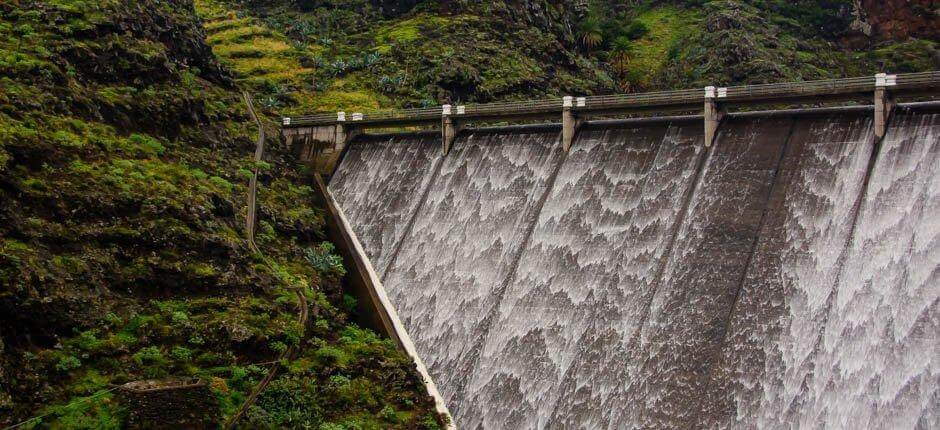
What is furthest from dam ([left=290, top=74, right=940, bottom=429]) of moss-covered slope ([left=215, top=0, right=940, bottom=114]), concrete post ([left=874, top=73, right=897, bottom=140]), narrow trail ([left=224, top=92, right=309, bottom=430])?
moss-covered slope ([left=215, top=0, right=940, bottom=114])

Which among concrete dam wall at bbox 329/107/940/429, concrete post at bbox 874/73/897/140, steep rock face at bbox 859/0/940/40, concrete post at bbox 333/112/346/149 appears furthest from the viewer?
steep rock face at bbox 859/0/940/40

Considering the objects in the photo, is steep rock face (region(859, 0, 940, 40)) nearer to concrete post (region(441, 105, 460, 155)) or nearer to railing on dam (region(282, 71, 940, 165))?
railing on dam (region(282, 71, 940, 165))

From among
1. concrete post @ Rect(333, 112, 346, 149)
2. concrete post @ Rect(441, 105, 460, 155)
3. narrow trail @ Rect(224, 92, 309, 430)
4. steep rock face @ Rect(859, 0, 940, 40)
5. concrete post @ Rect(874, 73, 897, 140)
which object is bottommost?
narrow trail @ Rect(224, 92, 309, 430)

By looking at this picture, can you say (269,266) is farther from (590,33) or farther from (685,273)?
(590,33)

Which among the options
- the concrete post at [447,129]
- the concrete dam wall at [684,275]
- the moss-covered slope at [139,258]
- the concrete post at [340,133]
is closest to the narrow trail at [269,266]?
the moss-covered slope at [139,258]

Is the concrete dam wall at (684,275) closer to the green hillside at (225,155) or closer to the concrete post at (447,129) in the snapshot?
the concrete post at (447,129)

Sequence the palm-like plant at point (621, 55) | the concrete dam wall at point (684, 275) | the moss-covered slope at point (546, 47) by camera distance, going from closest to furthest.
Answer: the concrete dam wall at point (684, 275), the moss-covered slope at point (546, 47), the palm-like plant at point (621, 55)
